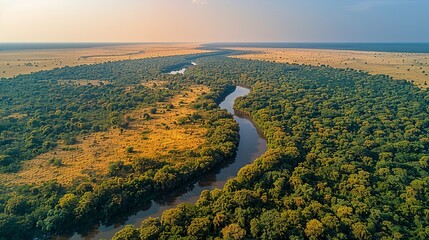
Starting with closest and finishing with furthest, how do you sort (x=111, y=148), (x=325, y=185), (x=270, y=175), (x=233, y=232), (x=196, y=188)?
(x=233, y=232) → (x=325, y=185) → (x=270, y=175) → (x=196, y=188) → (x=111, y=148)

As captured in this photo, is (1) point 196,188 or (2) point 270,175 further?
(1) point 196,188

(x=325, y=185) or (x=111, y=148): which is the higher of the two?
(x=111, y=148)

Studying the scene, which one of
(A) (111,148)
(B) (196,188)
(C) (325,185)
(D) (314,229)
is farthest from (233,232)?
(A) (111,148)

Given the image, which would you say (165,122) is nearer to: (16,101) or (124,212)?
(124,212)

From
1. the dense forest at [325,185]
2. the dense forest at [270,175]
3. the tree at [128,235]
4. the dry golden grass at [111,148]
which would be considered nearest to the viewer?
the tree at [128,235]

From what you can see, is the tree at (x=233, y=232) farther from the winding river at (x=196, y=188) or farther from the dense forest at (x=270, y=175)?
the winding river at (x=196, y=188)

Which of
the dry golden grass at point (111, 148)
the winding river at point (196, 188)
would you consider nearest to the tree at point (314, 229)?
the winding river at point (196, 188)

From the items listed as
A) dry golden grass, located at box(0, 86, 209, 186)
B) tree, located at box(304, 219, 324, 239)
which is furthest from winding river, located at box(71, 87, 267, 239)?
tree, located at box(304, 219, 324, 239)

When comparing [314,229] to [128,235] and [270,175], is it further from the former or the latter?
[128,235]
